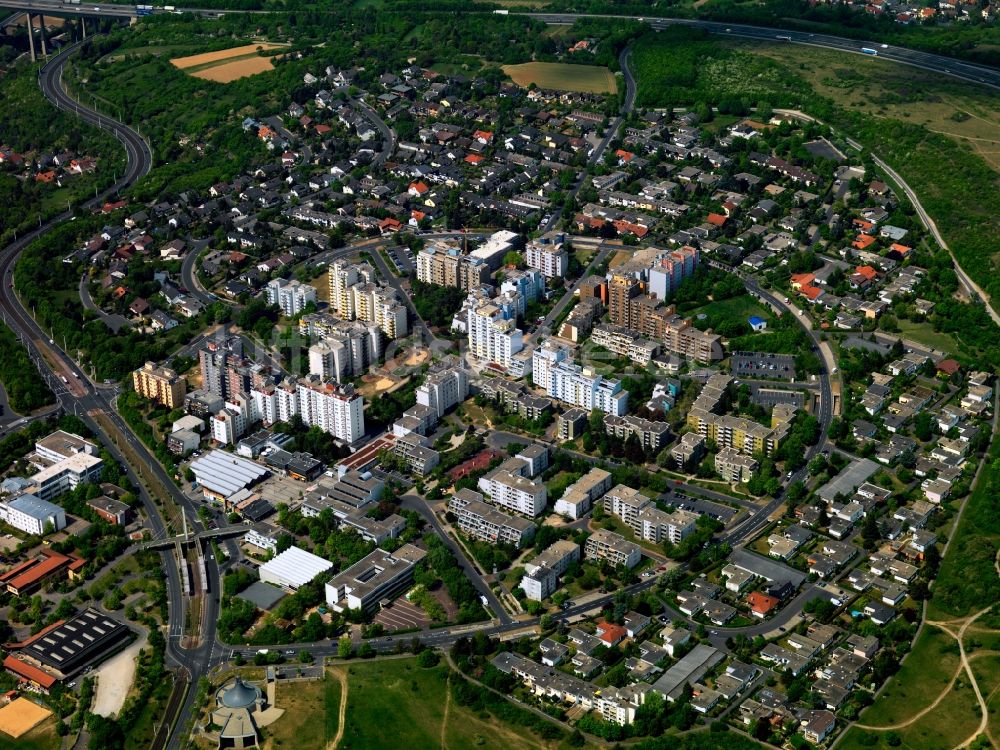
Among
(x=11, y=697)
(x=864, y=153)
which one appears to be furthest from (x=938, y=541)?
(x=864, y=153)

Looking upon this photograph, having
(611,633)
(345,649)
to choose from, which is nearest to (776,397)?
(611,633)

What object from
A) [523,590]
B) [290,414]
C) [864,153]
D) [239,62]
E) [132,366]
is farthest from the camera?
[239,62]

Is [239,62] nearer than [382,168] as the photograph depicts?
No

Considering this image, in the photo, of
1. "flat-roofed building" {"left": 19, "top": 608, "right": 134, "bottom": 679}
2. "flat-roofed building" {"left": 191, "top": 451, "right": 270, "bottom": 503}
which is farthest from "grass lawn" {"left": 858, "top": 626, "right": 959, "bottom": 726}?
"flat-roofed building" {"left": 191, "top": 451, "right": 270, "bottom": 503}

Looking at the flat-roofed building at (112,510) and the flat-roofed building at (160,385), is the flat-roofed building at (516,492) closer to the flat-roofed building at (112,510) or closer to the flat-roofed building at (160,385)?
the flat-roofed building at (112,510)

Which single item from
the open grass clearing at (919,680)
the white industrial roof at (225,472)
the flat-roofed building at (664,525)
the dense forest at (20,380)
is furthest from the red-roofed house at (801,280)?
the dense forest at (20,380)

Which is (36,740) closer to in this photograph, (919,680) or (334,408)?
(334,408)

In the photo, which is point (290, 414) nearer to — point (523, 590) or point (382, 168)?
point (523, 590)
